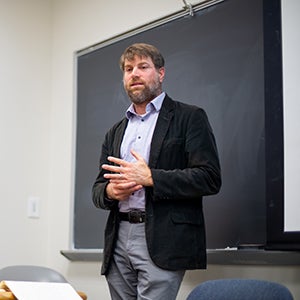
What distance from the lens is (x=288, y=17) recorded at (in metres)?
2.10

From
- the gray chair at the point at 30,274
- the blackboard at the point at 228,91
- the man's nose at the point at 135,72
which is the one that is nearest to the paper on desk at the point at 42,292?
the man's nose at the point at 135,72

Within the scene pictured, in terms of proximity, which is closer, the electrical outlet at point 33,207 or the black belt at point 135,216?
the black belt at point 135,216

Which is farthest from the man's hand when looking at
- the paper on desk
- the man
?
the paper on desk

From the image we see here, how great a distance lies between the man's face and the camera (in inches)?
86.7

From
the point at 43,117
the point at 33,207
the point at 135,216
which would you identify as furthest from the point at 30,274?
the point at 43,117

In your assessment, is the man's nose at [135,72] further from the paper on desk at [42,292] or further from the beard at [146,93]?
the paper on desk at [42,292]

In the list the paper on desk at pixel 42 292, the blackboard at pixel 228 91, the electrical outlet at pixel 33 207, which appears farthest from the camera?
the electrical outlet at pixel 33 207

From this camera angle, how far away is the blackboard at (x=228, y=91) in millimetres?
2383

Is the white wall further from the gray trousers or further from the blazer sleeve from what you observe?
the blazer sleeve

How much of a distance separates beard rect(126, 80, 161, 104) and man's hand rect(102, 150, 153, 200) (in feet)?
0.77

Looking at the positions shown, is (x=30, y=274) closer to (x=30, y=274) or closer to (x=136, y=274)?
(x=30, y=274)

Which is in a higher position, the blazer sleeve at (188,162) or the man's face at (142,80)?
the man's face at (142,80)

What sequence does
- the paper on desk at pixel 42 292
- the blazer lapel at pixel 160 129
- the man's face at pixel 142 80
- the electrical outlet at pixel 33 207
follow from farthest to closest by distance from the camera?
1. the electrical outlet at pixel 33 207
2. the man's face at pixel 142 80
3. the blazer lapel at pixel 160 129
4. the paper on desk at pixel 42 292

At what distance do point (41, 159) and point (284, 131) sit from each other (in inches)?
76.1
